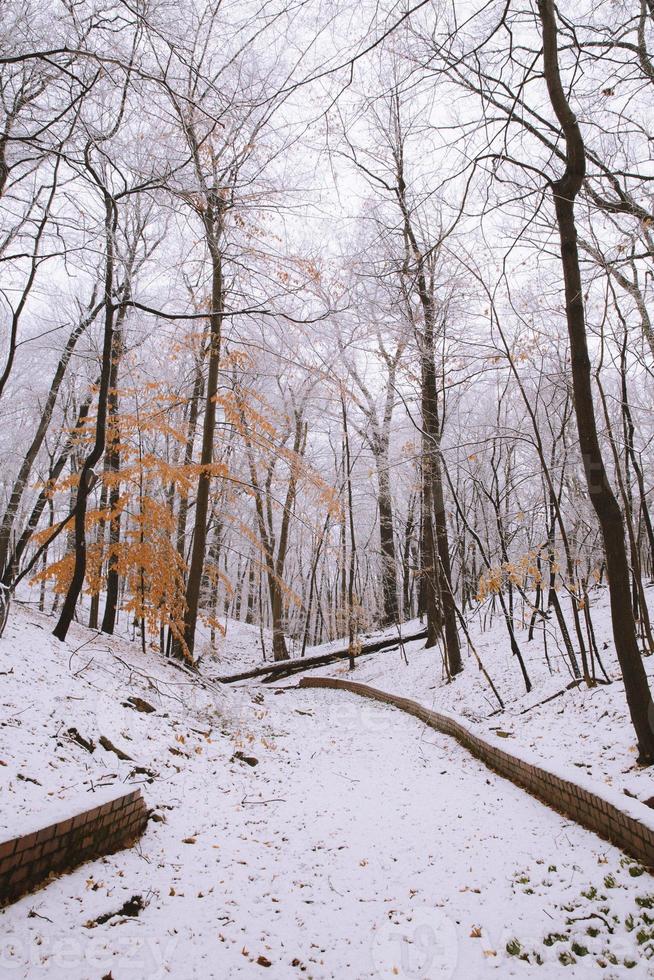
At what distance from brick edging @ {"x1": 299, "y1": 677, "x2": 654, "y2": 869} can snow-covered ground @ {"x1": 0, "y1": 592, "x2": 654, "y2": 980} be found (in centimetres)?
12

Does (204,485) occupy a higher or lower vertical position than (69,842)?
higher

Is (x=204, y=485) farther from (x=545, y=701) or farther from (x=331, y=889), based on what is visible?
(x=331, y=889)

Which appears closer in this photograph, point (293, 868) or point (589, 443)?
point (293, 868)

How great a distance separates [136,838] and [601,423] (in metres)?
13.9

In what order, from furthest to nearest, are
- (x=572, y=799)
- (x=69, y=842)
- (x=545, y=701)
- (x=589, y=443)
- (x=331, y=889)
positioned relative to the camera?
(x=545, y=701), (x=589, y=443), (x=572, y=799), (x=331, y=889), (x=69, y=842)

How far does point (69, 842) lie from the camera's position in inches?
122

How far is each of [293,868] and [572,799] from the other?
214cm

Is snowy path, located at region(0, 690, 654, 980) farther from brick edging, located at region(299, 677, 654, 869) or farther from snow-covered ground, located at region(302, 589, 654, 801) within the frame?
snow-covered ground, located at region(302, 589, 654, 801)

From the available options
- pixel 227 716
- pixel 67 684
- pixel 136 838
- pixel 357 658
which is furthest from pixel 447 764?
pixel 357 658

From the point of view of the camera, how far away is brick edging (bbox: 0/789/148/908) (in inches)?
106

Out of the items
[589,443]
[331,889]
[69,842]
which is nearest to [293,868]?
[331,889]

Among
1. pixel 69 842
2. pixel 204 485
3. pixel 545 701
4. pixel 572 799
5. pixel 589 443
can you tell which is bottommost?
pixel 545 701

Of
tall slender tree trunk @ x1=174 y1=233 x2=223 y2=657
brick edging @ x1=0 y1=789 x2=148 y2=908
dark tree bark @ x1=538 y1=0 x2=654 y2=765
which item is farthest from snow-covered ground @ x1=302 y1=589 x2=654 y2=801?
tall slender tree trunk @ x1=174 y1=233 x2=223 y2=657

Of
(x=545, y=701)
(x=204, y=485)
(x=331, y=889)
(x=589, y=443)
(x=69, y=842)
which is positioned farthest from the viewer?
(x=204, y=485)
